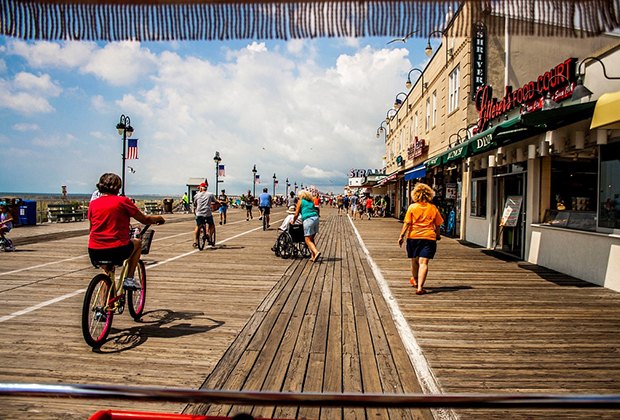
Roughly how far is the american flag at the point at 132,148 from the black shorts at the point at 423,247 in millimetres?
18645

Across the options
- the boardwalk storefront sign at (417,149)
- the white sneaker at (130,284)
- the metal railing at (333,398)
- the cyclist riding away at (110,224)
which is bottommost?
the white sneaker at (130,284)

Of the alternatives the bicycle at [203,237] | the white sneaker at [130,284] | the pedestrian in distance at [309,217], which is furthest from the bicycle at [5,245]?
the white sneaker at [130,284]

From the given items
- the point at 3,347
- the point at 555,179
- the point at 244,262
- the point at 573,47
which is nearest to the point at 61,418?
the point at 3,347

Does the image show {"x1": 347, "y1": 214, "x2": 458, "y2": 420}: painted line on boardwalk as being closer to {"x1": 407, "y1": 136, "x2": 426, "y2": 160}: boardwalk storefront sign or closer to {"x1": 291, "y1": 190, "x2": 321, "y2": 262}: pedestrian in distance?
{"x1": 291, "y1": 190, "x2": 321, "y2": 262}: pedestrian in distance

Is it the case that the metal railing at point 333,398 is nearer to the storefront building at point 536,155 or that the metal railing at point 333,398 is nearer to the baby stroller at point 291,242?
the storefront building at point 536,155

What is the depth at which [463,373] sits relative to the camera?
3.82 m

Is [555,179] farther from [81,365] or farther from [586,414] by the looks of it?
[81,365]

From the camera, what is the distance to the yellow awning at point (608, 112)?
18.8 feet

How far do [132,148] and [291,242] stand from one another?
48.0 ft

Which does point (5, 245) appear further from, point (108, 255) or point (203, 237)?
point (108, 255)

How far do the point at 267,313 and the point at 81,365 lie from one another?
2429 millimetres

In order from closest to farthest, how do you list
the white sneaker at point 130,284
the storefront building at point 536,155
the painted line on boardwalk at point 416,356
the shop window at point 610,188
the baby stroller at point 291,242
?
1. the painted line on boardwalk at point 416,356
2. the white sneaker at point 130,284
3. the shop window at point 610,188
4. the storefront building at point 536,155
5. the baby stroller at point 291,242

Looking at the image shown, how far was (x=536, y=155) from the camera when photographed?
390 inches

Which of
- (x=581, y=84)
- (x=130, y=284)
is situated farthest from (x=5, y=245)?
(x=581, y=84)
